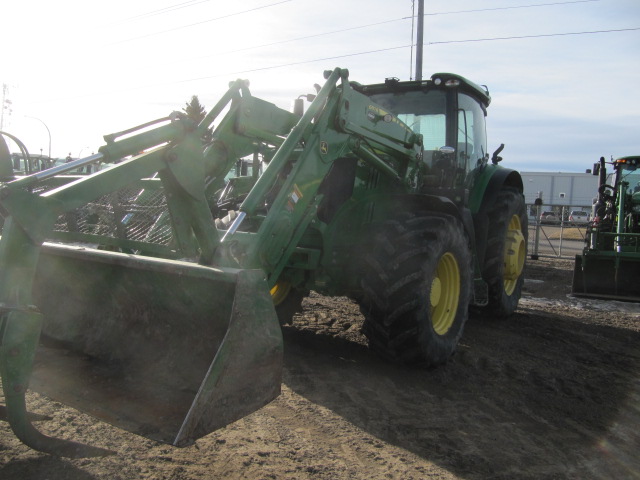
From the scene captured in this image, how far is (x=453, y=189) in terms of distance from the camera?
620 cm

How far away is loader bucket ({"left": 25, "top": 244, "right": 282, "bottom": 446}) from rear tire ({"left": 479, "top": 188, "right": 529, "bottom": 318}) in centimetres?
439

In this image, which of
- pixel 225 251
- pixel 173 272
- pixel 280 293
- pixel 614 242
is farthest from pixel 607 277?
pixel 173 272

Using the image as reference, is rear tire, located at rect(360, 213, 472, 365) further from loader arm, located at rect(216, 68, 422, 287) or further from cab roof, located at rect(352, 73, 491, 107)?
cab roof, located at rect(352, 73, 491, 107)

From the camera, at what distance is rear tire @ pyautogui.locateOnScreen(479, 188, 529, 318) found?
700cm

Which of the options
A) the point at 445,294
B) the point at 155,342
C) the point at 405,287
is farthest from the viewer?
the point at 445,294

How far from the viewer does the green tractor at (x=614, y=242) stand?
8938 millimetres

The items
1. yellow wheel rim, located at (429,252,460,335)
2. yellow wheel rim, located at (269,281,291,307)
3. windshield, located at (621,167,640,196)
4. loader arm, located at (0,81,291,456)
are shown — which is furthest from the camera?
windshield, located at (621,167,640,196)

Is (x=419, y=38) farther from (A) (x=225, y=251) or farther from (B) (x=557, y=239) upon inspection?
(A) (x=225, y=251)

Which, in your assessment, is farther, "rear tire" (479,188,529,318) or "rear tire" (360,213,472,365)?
"rear tire" (479,188,529,318)

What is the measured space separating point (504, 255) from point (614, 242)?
414 cm

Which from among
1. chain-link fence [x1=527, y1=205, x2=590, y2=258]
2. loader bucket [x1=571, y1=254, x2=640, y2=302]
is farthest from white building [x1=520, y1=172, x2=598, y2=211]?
loader bucket [x1=571, y1=254, x2=640, y2=302]

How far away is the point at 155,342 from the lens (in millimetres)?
3824

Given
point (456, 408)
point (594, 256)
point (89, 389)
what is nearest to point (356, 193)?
point (456, 408)

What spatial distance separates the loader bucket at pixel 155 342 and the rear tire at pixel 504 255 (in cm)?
439
